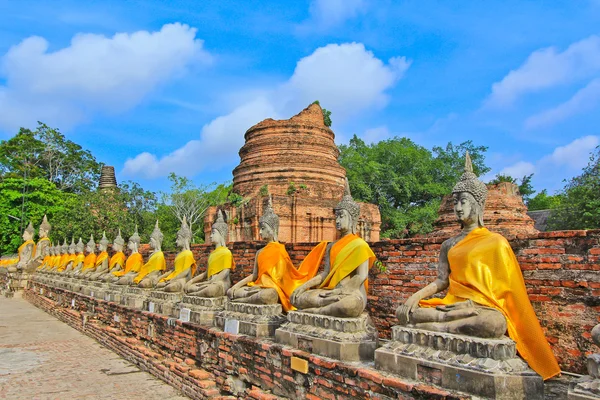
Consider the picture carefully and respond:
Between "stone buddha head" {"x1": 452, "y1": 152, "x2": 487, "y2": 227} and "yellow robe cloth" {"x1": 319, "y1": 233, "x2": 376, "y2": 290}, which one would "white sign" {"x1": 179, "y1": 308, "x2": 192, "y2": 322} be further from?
"stone buddha head" {"x1": 452, "y1": 152, "x2": 487, "y2": 227}

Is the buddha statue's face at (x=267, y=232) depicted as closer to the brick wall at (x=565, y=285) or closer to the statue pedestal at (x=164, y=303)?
the statue pedestal at (x=164, y=303)

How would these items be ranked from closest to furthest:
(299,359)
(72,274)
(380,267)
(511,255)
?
(511,255)
(299,359)
(380,267)
(72,274)

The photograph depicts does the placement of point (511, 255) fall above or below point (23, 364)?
above

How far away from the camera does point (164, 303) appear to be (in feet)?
27.8

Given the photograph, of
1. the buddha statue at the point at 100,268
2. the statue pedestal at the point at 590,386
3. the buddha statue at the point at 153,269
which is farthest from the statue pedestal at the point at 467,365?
the buddha statue at the point at 100,268

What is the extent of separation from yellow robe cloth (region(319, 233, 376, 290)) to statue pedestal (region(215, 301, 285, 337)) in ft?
3.35

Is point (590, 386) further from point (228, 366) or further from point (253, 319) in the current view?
point (228, 366)

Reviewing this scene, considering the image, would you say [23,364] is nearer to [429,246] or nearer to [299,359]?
[299,359]

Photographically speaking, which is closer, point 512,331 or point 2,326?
point 512,331

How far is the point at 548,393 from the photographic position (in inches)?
140

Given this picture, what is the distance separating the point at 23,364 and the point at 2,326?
5.55 meters

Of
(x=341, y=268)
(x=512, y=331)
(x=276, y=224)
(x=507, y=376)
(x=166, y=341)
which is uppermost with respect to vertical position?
(x=276, y=224)

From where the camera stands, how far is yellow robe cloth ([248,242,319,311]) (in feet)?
20.7

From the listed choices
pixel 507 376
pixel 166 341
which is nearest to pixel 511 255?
pixel 507 376
